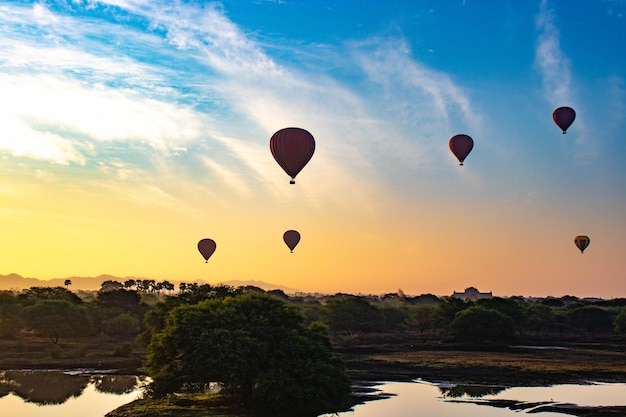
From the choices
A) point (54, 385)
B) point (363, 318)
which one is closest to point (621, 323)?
point (363, 318)

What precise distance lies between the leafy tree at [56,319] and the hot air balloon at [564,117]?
235ft

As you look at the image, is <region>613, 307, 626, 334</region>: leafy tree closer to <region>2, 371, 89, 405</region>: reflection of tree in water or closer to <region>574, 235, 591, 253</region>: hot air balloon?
<region>574, 235, 591, 253</region>: hot air balloon

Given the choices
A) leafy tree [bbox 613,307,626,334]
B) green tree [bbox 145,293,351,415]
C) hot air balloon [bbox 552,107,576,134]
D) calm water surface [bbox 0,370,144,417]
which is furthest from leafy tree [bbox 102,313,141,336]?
leafy tree [bbox 613,307,626,334]

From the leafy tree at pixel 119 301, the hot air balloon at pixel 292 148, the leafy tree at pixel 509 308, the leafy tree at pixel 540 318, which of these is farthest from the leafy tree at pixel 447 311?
the hot air balloon at pixel 292 148

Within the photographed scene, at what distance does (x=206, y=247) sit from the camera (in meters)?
80.9

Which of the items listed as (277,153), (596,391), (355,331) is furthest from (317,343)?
(355,331)

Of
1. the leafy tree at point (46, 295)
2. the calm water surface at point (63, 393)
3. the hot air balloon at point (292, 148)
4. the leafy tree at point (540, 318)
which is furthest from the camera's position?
the leafy tree at point (540, 318)

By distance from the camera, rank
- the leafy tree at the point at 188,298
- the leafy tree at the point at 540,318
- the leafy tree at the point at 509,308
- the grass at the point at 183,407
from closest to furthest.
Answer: the grass at the point at 183,407, the leafy tree at the point at 188,298, the leafy tree at the point at 509,308, the leafy tree at the point at 540,318

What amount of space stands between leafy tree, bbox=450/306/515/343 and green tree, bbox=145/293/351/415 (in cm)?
5587

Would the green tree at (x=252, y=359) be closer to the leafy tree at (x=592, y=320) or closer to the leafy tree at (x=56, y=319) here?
the leafy tree at (x=56, y=319)

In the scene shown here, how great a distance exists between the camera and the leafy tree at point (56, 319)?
88.3m

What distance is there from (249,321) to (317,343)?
16.1 feet

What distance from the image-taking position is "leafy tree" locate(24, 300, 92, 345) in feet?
290

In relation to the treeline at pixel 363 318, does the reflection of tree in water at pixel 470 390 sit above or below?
below
